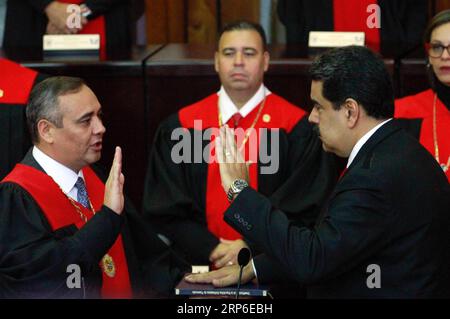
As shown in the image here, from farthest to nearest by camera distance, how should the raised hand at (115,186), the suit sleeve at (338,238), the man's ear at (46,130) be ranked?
the man's ear at (46,130), the raised hand at (115,186), the suit sleeve at (338,238)

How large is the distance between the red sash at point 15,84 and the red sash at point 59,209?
1130 millimetres

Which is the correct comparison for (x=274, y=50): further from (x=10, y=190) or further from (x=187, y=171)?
(x=10, y=190)

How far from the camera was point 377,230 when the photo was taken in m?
2.60

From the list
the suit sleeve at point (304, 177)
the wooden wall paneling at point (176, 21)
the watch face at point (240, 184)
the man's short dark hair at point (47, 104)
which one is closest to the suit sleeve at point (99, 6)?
the wooden wall paneling at point (176, 21)

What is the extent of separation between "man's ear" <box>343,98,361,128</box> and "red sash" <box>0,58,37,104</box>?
6.68 ft

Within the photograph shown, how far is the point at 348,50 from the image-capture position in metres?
2.74

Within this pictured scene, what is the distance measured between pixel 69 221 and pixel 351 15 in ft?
10.6

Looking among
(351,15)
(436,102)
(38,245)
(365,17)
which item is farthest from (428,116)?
(38,245)

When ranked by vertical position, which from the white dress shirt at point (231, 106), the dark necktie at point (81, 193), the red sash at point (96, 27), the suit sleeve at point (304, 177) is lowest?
the suit sleeve at point (304, 177)

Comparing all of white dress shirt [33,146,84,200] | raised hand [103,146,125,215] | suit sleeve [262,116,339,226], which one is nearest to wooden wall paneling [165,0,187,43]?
suit sleeve [262,116,339,226]

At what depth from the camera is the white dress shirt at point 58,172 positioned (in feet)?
10.6

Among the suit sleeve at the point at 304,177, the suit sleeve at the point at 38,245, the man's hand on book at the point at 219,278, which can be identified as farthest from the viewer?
the suit sleeve at the point at 304,177

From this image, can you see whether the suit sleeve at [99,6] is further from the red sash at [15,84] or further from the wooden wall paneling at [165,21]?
the wooden wall paneling at [165,21]

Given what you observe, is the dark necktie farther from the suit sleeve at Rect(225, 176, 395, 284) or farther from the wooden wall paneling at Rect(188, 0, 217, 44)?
the wooden wall paneling at Rect(188, 0, 217, 44)
